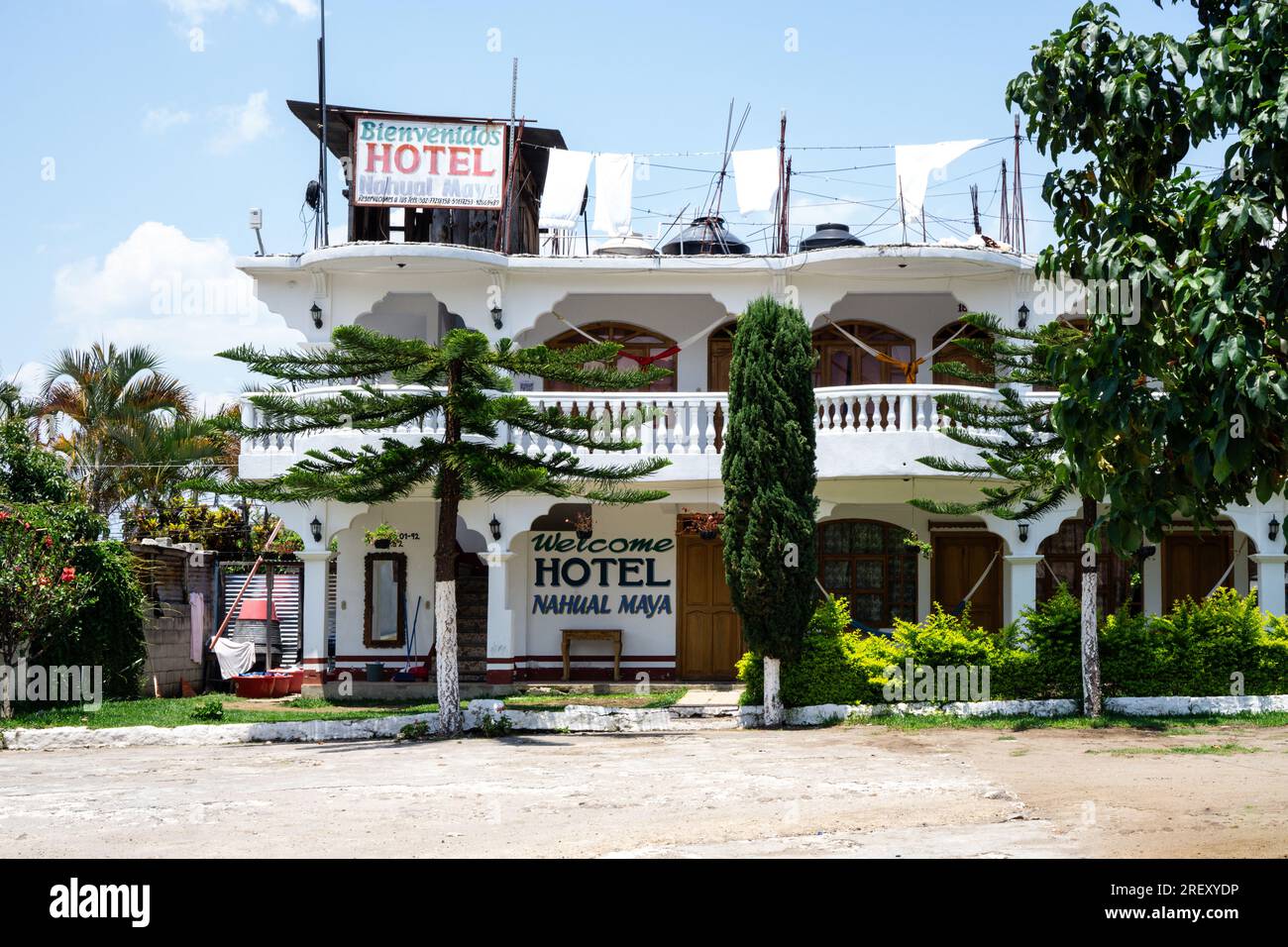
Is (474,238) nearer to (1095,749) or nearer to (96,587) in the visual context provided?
(96,587)

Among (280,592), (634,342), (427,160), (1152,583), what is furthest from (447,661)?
(1152,583)

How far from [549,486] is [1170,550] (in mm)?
11418

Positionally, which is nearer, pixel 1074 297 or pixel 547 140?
pixel 1074 297

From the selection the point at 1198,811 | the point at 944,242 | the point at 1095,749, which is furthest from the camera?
the point at 944,242

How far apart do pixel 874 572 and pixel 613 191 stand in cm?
752

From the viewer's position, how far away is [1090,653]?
1532cm

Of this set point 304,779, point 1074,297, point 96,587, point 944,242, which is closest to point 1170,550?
point 1074,297

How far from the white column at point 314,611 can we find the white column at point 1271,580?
13.3 meters

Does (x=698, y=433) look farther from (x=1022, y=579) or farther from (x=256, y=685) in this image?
(x=256, y=685)

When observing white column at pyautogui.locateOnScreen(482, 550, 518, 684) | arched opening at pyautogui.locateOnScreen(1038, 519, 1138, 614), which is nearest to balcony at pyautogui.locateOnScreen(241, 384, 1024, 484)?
white column at pyautogui.locateOnScreen(482, 550, 518, 684)

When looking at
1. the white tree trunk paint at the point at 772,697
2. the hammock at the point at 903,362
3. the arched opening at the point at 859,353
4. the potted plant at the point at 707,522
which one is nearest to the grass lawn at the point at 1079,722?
the white tree trunk paint at the point at 772,697

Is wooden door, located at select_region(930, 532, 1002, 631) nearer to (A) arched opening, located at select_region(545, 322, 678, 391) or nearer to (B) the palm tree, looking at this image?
(A) arched opening, located at select_region(545, 322, 678, 391)

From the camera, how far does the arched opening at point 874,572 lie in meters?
20.8

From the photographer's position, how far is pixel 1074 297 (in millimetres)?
19453
